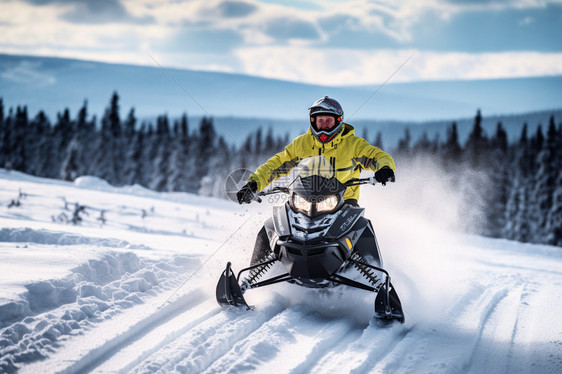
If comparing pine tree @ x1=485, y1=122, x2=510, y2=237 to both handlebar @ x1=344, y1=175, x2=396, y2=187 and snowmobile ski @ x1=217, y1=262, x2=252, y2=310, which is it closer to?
handlebar @ x1=344, y1=175, x2=396, y2=187

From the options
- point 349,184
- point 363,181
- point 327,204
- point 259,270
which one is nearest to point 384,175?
point 363,181

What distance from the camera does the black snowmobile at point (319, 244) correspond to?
483 cm

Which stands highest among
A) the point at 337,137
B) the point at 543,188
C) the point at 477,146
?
the point at 477,146

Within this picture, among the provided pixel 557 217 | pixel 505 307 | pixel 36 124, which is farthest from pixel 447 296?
pixel 36 124

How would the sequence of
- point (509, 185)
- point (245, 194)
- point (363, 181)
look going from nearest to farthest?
1. point (363, 181)
2. point (245, 194)
3. point (509, 185)

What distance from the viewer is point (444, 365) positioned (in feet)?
13.4

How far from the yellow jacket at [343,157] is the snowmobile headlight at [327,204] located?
2.58 feet

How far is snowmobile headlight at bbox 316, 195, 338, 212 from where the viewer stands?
508 centimetres

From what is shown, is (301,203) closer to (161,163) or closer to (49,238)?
(49,238)

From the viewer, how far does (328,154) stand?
19.8 ft

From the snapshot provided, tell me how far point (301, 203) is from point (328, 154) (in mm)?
1092

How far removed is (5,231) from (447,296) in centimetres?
688

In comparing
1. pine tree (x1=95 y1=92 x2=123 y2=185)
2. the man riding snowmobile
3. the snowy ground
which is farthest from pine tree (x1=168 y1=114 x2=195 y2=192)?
the man riding snowmobile

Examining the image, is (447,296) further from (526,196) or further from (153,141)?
(153,141)
